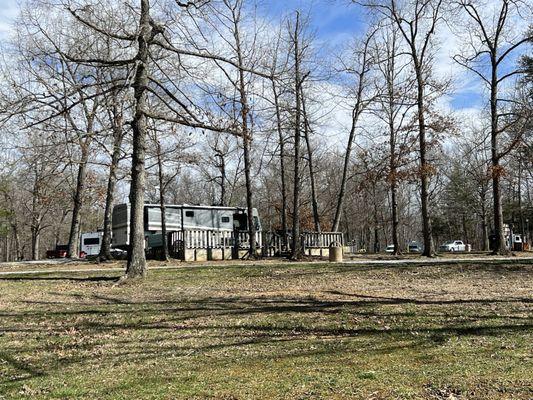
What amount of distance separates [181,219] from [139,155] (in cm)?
1357

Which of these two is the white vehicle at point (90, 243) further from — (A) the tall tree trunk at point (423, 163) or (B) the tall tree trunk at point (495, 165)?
(B) the tall tree trunk at point (495, 165)

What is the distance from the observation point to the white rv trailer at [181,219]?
27562 mm

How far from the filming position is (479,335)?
764 centimetres

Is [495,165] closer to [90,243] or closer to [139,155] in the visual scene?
[139,155]

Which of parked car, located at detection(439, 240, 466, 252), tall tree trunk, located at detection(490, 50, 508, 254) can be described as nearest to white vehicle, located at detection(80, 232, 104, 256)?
tall tree trunk, located at detection(490, 50, 508, 254)

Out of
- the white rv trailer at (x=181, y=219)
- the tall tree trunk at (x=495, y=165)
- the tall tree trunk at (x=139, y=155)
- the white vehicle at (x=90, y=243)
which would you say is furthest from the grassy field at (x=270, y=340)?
the white vehicle at (x=90, y=243)

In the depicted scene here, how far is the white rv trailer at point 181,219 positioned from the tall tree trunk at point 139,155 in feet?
40.7

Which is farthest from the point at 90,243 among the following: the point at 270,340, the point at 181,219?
the point at 270,340

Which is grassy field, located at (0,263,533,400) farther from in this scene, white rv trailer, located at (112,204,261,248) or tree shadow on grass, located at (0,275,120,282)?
white rv trailer, located at (112,204,261,248)

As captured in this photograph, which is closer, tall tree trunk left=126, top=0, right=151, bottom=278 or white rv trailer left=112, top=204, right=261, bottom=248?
tall tree trunk left=126, top=0, right=151, bottom=278

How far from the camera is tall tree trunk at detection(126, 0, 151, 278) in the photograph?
1456cm

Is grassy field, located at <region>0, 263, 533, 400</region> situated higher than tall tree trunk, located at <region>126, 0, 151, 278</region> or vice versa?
tall tree trunk, located at <region>126, 0, 151, 278</region>

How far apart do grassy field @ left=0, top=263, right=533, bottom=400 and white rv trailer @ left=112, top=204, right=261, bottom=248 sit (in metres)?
13.3

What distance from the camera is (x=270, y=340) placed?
25.3ft
